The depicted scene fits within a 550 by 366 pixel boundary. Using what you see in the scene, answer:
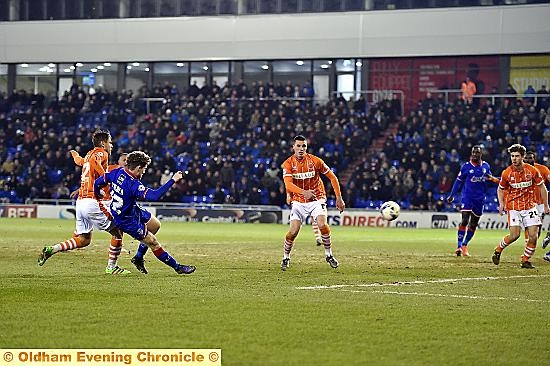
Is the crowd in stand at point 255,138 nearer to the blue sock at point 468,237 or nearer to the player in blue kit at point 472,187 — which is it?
the player in blue kit at point 472,187

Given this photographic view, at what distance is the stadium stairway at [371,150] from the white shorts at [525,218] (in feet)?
76.8

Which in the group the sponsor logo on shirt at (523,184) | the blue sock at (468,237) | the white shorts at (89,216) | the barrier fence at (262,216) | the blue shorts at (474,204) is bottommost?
the barrier fence at (262,216)

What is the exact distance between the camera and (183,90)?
55.9 meters

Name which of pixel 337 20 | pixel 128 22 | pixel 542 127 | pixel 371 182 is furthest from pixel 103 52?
pixel 542 127

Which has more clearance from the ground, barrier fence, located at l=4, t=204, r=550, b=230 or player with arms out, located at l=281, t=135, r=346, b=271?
player with arms out, located at l=281, t=135, r=346, b=271

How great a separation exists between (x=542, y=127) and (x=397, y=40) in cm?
1059

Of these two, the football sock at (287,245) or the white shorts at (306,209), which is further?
the white shorts at (306,209)

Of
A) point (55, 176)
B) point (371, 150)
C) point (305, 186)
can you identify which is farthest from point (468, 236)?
point (55, 176)

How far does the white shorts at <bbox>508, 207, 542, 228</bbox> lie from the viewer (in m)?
20.0

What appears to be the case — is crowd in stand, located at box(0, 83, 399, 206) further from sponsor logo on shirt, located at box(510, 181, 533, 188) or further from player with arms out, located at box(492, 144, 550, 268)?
sponsor logo on shirt, located at box(510, 181, 533, 188)

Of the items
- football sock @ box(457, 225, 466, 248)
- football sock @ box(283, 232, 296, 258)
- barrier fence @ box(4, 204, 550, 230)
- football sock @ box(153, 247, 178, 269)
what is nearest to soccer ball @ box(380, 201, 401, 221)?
football sock @ box(457, 225, 466, 248)

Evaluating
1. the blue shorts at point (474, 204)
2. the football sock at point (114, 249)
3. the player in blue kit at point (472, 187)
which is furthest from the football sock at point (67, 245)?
the blue shorts at point (474, 204)

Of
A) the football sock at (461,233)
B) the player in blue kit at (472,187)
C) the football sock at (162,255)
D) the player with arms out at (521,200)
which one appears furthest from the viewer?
the player in blue kit at (472,187)

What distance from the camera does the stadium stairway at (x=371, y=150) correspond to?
45375mm
